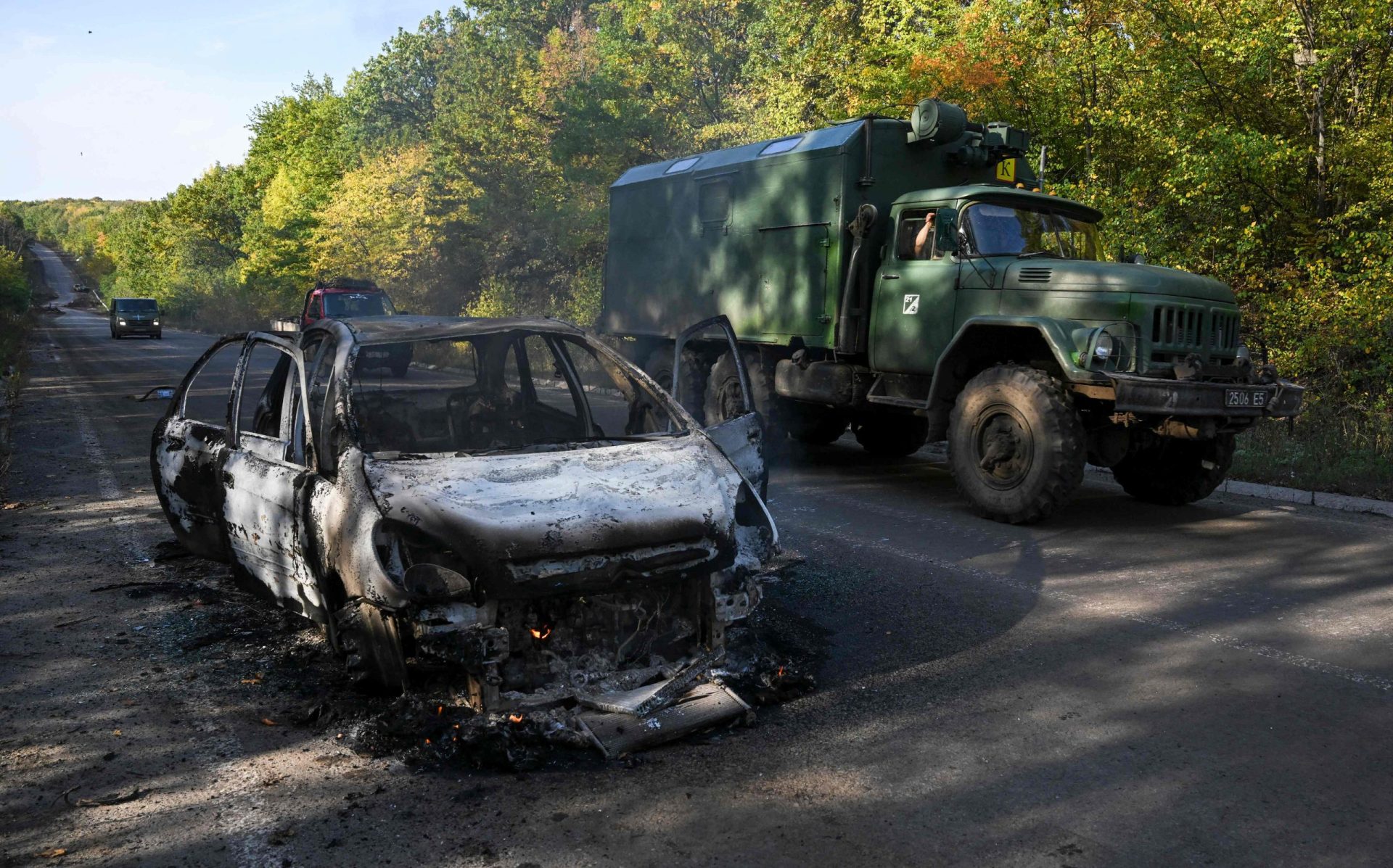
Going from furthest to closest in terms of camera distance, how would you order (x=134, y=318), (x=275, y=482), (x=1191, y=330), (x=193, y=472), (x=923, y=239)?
(x=134, y=318), (x=923, y=239), (x=1191, y=330), (x=193, y=472), (x=275, y=482)

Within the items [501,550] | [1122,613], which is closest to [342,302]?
[1122,613]

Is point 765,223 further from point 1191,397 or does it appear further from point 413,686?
point 413,686

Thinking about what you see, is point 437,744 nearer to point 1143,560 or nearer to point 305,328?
point 305,328

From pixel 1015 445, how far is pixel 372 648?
18.2ft

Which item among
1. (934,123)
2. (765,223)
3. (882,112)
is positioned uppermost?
(882,112)

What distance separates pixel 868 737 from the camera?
4.18 m

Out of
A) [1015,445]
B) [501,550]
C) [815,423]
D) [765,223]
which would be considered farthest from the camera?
[815,423]

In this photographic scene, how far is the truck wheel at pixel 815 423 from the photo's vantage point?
12.2 meters

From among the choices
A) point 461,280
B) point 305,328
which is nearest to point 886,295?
point 305,328

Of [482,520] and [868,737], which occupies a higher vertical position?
[482,520]

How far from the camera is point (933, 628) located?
18.3 ft

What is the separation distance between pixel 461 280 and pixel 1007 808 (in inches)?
1214

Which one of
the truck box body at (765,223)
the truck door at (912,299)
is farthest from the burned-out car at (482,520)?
the truck box body at (765,223)

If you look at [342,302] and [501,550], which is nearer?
[501,550]
